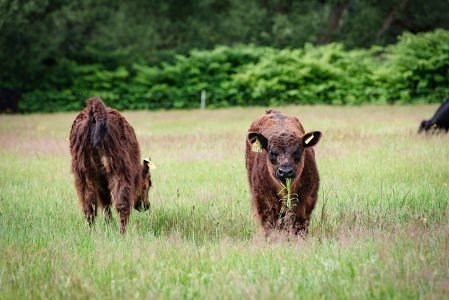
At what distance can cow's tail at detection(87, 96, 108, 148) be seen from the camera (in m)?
8.24

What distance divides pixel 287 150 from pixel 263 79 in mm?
28695

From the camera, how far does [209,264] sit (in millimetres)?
6176

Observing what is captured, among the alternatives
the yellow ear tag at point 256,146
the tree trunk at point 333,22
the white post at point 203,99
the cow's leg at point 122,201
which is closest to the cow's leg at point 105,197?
the cow's leg at point 122,201

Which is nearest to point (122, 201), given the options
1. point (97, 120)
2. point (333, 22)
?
point (97, 120)

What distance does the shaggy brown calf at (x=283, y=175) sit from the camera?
738cm

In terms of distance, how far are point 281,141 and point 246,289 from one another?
2.64m

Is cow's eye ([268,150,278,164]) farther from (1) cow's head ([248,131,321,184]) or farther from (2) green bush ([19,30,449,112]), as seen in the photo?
(2) green bush ([19,30,449,112])

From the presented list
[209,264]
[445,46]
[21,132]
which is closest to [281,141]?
[209,264]

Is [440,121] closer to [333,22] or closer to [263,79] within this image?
[263,79]

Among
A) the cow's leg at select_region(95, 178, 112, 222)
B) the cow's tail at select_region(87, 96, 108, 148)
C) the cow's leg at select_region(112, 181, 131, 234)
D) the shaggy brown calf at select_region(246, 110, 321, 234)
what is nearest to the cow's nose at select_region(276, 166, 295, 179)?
the shaggy brown calf at select_region(246, 110, 321, 234)

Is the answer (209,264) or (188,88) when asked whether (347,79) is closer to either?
(188,88)

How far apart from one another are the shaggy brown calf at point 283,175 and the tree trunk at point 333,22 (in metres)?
37.6

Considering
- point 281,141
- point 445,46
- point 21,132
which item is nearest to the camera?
point 281,141

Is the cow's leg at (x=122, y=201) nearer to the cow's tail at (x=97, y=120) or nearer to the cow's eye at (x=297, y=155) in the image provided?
the cow's tail at (x=97, y=120)
